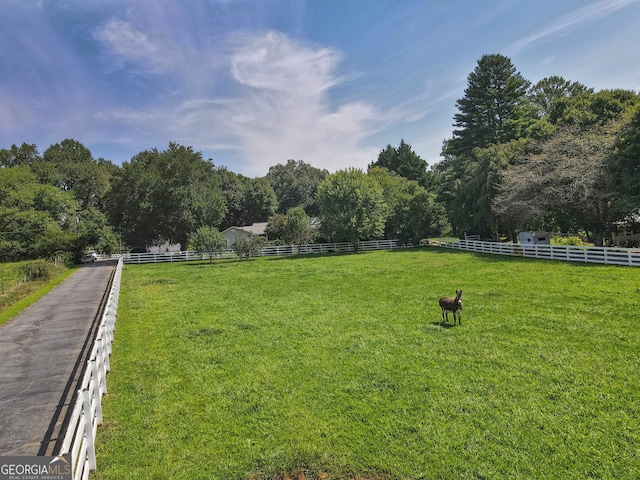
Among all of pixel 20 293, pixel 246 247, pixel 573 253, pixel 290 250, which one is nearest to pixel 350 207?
pixel 290 250

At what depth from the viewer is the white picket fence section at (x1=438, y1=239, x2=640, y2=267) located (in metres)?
16.5

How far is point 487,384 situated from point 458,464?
6.95ft

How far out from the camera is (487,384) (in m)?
5.69

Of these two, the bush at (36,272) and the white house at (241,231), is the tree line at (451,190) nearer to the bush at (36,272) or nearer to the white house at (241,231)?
the white house at (241,231)

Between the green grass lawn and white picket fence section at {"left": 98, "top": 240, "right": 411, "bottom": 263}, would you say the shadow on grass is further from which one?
white picket fence section at {"left": 98, "top": 240, "right": 411, "bottom": 263}

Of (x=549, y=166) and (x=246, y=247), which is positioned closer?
(x=549, y=166)

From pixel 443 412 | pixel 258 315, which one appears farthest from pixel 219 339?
pixel 443 412

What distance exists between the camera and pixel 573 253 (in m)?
19.2

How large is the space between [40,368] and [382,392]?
23.6ft

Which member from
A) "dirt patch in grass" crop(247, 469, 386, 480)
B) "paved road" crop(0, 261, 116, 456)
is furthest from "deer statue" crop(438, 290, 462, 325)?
"paved road" crop(0, 261, 116, 456)

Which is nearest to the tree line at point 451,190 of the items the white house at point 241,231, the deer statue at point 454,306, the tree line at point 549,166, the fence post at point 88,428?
the tree line at point 549,166

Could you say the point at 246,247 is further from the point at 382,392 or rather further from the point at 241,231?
the point at 382,392

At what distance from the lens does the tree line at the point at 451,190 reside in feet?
72.7

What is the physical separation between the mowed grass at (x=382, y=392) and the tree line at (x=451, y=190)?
1345cm
